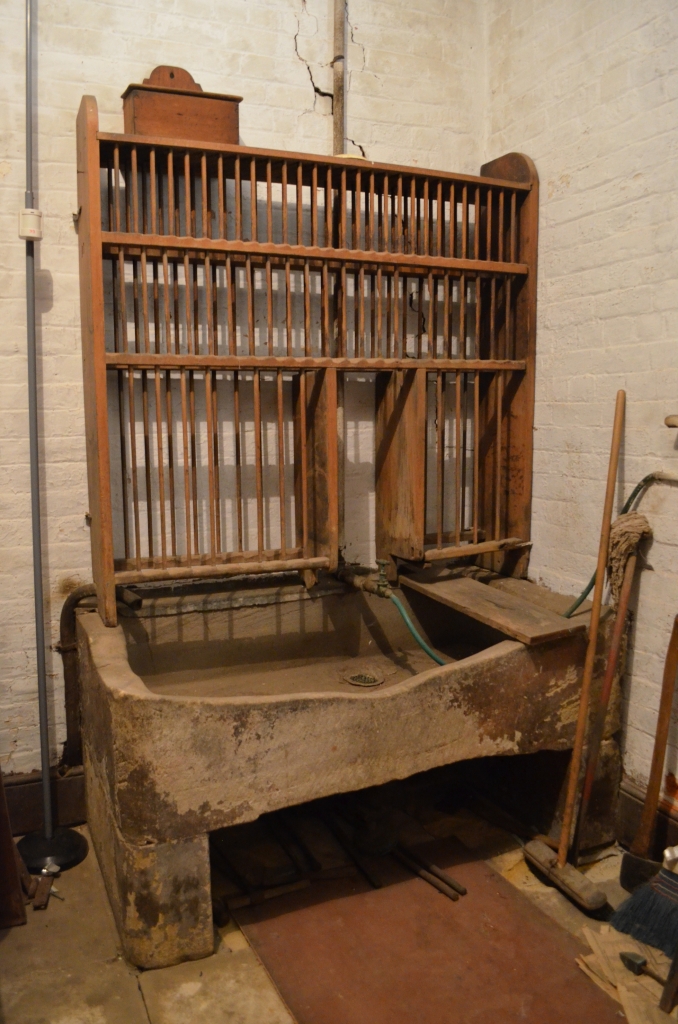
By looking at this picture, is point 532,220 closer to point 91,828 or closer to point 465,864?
point 465,864

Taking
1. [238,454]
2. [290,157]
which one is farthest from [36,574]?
[290,157]

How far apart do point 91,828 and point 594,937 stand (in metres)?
1.62

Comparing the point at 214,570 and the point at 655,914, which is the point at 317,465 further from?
the point at 655,914

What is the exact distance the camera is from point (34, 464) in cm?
254

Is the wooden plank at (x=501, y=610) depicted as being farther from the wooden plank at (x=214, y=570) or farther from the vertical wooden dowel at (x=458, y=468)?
the wooden plank at (x=214, y=570)

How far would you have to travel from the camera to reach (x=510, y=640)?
7.84 feet

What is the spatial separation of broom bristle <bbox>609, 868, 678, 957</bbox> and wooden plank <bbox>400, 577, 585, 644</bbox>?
2.33 ft

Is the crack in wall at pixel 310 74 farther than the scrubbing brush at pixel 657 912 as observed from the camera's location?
Yes

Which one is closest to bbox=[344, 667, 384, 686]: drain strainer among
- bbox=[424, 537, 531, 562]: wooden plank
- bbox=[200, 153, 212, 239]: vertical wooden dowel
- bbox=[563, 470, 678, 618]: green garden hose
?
bbox=[424, 537, 531, 562]: wooden plank

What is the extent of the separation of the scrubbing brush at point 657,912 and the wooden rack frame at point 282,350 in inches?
46.7

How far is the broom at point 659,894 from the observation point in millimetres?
2105

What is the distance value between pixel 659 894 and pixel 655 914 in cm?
5

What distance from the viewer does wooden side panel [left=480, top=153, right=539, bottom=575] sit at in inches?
115

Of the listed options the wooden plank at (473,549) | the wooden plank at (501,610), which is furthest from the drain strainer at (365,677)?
the wooden plank at (473,549)
